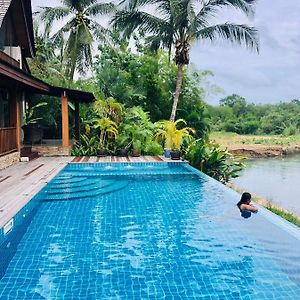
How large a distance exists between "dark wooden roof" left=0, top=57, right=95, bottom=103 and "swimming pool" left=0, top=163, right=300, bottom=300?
9.39 feet

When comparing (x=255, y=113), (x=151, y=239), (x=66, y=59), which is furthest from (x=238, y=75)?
(x=151, y=239)

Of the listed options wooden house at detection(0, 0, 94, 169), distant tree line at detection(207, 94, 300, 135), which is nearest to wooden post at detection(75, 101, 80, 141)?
wooden house at detection(0, 0, 94, 169)

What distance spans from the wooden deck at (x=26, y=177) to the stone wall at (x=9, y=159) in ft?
0.62

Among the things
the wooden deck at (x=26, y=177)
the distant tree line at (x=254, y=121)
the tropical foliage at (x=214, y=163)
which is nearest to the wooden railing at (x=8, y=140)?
the wooden deck at (x=26, y=177)

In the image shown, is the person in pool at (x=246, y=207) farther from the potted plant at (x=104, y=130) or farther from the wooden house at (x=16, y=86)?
the potted plant at (x=104, y=130)

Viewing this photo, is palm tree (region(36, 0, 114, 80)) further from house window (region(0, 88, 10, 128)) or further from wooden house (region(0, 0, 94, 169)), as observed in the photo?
house window (region(0, 88, 10, 128))

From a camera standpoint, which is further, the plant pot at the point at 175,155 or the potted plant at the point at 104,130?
the potted plant at the point at 104,130

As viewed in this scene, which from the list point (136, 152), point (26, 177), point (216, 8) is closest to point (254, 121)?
point (216, 8)

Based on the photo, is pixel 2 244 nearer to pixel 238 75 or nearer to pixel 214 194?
pixel 214 194

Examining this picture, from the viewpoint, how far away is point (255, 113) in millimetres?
69250

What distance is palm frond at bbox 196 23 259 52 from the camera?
18.1m

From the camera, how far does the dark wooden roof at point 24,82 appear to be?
30.6 ft

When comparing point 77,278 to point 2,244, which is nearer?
point 77,278

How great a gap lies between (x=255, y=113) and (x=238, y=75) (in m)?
23.7
